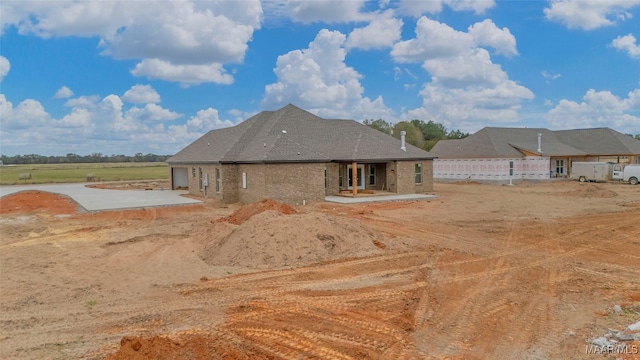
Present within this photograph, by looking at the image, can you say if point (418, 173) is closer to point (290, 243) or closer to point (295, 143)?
point (295, 143)

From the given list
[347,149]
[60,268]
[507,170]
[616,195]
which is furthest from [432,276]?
[507,170]

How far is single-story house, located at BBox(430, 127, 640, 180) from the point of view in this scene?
42.4 m

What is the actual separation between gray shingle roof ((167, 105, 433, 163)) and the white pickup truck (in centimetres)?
2043

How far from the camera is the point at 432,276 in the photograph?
1037cm

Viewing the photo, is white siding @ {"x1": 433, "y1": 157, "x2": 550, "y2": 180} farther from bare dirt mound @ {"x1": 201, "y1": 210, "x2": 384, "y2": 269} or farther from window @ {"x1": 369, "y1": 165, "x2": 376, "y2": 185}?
bare dirt mound @ {"x1": 201, "y1": 210, "x2": 384, "y2": 269}

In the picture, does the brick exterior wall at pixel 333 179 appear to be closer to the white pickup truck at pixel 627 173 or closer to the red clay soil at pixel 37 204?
the red clay soil at pixel 37 204

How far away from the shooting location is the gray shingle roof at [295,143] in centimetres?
2658

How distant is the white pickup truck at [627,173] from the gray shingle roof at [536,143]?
17.6 ft

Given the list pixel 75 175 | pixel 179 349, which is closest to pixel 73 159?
pixel 75 175

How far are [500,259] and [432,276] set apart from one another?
273 centimetres

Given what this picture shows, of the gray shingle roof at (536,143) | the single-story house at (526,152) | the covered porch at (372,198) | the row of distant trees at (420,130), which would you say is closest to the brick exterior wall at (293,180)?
the covered porch at (372,198)

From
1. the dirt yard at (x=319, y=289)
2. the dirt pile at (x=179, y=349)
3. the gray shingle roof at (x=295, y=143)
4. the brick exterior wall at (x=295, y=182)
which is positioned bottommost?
the dirt yard at (x=319, y=289)

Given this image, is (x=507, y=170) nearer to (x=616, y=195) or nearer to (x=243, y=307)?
(x=616, y=195)

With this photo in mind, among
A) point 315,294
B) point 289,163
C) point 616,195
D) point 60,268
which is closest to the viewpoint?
point 315,294
